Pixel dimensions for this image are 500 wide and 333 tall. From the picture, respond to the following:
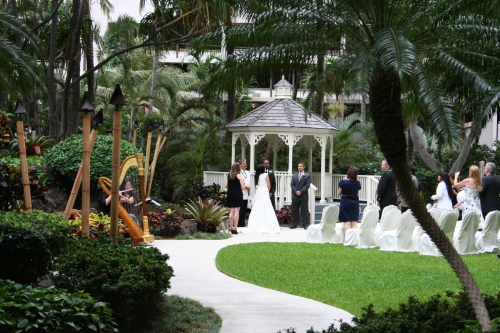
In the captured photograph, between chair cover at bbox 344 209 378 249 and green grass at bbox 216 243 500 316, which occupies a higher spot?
chair cover at bbox 344 209 378 249

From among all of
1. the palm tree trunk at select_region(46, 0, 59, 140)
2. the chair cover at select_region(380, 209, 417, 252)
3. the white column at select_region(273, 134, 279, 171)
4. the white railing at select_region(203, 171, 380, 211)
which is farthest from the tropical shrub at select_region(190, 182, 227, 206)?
the chair cover at select_region(380, 209, 417, 252)

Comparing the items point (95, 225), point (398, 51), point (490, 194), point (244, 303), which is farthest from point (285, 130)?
point (398, 51)

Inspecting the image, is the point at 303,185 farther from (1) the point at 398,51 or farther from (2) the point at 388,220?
(1) the point at 398,51

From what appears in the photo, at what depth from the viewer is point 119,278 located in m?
8.03

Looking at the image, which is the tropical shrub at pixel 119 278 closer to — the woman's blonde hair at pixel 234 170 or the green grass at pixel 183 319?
the green grass at pixel 183 319

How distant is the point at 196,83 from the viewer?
47875 mm

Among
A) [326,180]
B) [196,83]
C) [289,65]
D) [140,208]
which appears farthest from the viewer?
[196,83]

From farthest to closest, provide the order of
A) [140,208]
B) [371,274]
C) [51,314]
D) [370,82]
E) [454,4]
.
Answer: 1. [140,208]
2. [371,274]
3. [454,4]
4. [370,82]
5. [51,314]

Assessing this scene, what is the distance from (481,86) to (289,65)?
7.65 ft

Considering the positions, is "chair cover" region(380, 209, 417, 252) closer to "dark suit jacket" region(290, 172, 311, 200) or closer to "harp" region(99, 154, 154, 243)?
"harp" region(99, 154, 154, 243)

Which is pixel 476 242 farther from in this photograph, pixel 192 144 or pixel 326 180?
pixel 192 144

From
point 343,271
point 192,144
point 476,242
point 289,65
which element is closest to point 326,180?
point 192,144

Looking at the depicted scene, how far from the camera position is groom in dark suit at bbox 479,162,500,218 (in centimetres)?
1711

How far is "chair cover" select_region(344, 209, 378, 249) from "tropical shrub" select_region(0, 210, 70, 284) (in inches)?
353
